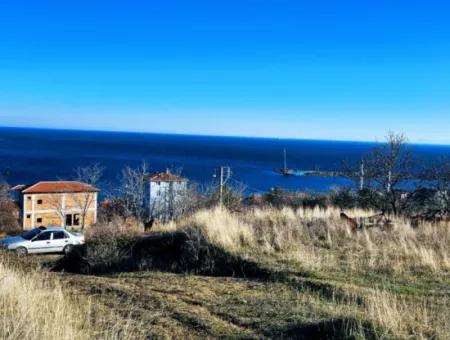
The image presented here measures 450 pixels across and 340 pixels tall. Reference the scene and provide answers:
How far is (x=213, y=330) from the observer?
15.5 ft

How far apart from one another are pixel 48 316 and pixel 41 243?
17532 millimetres

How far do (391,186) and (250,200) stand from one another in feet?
54.7

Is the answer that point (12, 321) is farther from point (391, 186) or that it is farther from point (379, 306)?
point (391, 186)

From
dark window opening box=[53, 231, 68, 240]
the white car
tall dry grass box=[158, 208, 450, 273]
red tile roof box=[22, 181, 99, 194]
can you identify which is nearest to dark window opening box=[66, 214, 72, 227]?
red tile roof box=[22, 181, 99, 194]

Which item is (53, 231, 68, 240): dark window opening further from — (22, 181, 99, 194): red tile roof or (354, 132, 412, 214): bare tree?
(22, 181, 99, 194): red tile roof

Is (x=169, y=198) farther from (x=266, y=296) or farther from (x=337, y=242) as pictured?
(x=266, y=296)

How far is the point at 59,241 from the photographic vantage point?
68.0 feet

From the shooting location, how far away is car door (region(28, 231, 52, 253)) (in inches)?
795

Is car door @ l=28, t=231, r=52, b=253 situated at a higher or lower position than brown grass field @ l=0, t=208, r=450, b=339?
lower

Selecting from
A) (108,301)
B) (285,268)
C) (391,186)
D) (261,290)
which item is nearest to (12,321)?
(108,301)

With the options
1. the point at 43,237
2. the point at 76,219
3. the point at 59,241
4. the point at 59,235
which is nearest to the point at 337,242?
the point at 59,241

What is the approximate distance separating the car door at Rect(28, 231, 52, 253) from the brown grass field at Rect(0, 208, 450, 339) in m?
12.8

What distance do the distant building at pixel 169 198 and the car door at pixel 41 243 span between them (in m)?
7.72

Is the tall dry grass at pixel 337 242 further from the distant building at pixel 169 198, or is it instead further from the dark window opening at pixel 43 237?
the distant building at pixel 169 198
